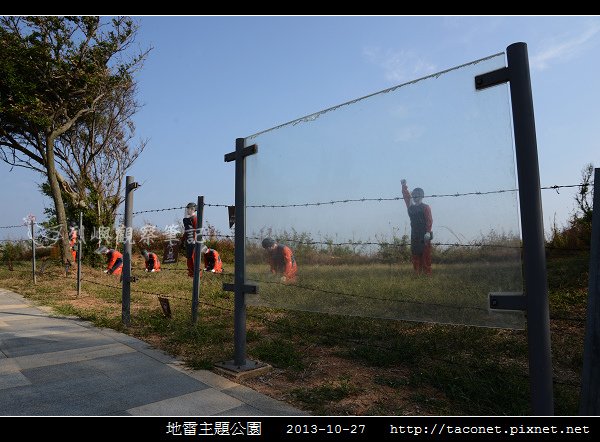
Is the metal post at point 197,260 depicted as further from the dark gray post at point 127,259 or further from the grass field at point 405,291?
the grass field at point 405,291

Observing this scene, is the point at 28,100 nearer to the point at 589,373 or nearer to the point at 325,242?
the point at 325,242

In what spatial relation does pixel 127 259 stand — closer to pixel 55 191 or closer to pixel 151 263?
pixel 151 263

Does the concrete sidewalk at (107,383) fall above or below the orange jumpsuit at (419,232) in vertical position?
below

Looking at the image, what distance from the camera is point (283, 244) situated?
4113 millimetres

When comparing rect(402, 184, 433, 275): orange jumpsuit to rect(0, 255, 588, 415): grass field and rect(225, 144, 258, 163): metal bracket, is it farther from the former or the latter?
rect(225, 144, 258, 163): metal bracket

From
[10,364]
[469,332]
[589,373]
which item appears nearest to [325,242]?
[589,373]

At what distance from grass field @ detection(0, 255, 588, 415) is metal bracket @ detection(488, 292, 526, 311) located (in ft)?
0.36

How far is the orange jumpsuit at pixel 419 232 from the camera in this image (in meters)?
2.91

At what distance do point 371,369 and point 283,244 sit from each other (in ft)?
4.58

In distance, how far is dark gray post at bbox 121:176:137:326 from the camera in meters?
6.23

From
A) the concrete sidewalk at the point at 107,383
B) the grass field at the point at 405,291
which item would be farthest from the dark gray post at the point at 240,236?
the concrete sidewalk at the point at 107,383

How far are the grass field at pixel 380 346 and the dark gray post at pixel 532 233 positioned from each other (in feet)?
0.93

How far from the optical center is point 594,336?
7.38 ft

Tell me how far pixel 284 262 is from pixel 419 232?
153cm
